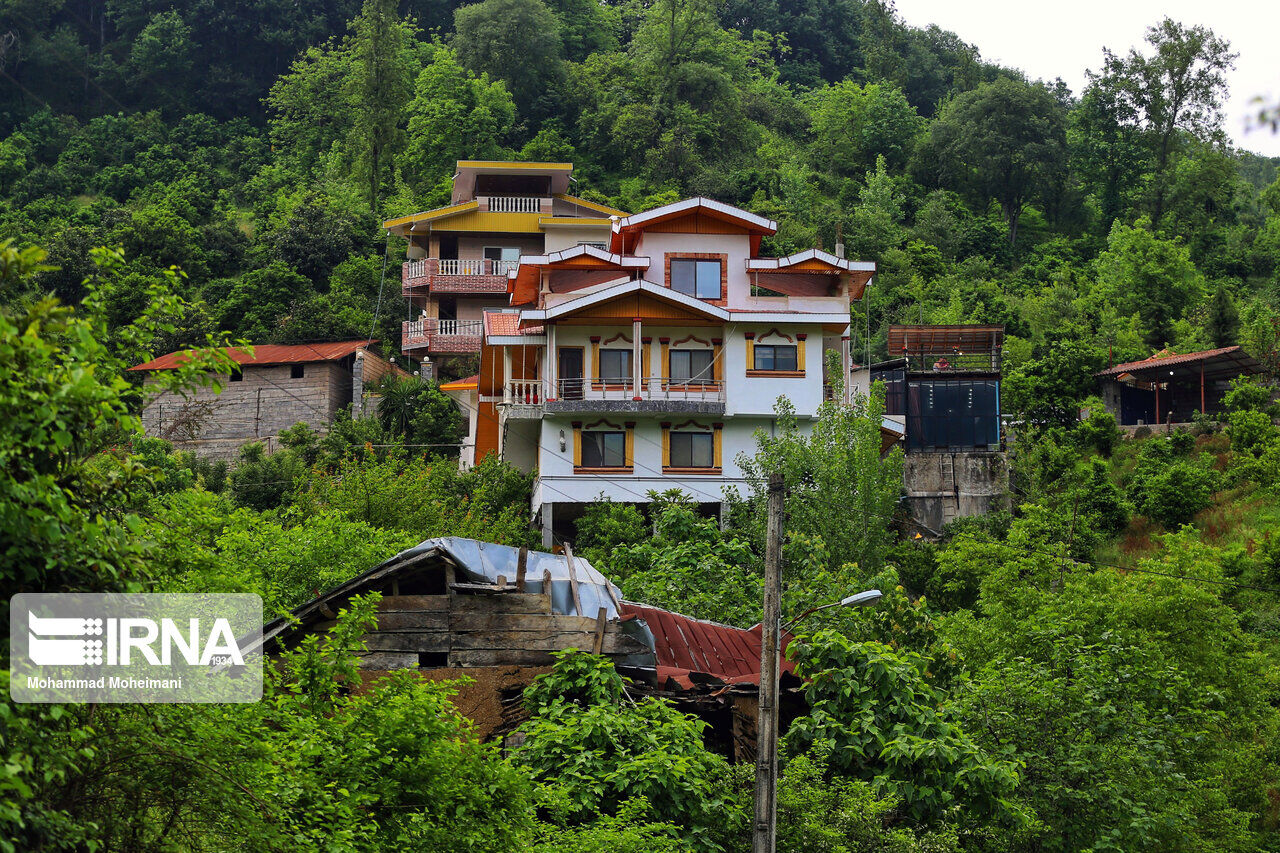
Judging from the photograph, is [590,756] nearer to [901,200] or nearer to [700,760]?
[700,760]

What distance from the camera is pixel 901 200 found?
75062 mm

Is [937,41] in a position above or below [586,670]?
above

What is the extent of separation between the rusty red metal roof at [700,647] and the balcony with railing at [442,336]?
30.3m

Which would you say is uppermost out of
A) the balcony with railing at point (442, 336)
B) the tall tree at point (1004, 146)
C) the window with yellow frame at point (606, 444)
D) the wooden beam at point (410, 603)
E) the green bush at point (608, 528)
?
the tall tree at point (1004, 146)

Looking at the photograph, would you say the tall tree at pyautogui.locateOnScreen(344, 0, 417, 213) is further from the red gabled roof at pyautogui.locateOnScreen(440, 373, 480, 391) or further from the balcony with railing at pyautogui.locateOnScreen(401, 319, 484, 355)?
the red gabled roof at pyautogui.locateOnScreen(440, 373, 480, 391)

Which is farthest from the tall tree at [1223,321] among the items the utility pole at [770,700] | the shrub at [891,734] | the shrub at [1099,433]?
the utility pole at [770,700]

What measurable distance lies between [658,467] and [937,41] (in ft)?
253

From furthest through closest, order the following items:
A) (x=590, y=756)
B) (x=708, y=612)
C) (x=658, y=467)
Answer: (x=658, y=467) < (x=708, y=612) < (x=590, y=756)

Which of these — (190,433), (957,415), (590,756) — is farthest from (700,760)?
(190,433)

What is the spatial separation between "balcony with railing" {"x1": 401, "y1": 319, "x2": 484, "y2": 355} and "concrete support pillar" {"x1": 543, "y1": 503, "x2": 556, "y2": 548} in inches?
565

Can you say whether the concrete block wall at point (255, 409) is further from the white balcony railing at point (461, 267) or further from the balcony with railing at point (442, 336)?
the white balcony railing at point (461, 267)

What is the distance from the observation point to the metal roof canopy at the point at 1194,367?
46.1m

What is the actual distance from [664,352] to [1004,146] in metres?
45.2

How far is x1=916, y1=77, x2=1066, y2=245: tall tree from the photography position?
3036 inches
